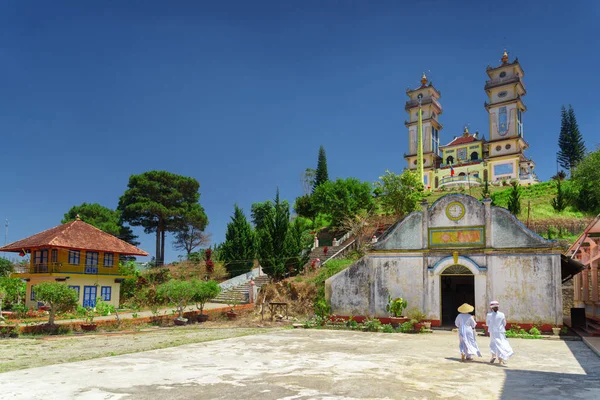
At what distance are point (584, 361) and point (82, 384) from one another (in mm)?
10183

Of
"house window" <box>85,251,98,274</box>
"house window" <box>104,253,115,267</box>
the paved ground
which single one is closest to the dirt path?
the paved ground

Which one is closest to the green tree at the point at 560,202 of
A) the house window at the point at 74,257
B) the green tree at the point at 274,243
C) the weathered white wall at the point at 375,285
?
the green tree at the point at 274,243

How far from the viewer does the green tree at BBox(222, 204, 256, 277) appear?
98.6 feet

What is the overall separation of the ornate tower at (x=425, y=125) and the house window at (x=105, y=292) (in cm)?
4678

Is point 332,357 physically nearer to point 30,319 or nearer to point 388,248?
point 388,248

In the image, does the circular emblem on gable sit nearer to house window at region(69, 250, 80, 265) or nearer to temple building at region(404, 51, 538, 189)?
house window at region(69, 250, 80, 265)

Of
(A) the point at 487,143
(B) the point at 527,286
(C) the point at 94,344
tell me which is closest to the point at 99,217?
(C) the point at 94,344

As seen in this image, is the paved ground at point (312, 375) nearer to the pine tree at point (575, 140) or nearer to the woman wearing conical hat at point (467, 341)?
the woman wearing conical hat at point (467, 341)

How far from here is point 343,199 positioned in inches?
1581

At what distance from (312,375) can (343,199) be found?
32225 mm

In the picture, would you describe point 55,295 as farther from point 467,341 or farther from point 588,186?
point 588,186

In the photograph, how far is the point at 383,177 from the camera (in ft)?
119

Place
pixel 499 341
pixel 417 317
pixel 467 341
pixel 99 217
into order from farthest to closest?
pixel 99 217, pixel 417 317, pixel 467 341, pixel 499 341

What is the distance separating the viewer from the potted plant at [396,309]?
16.8 metres
